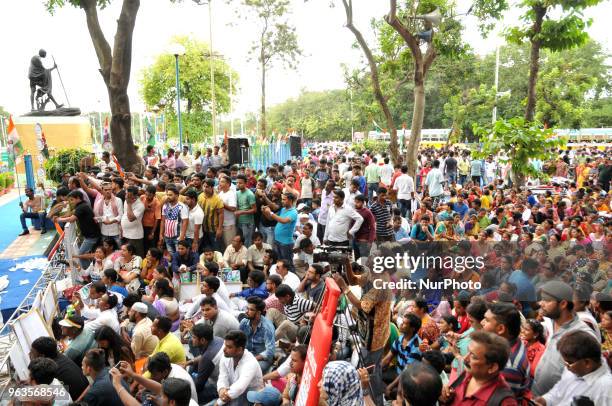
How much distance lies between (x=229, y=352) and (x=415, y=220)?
17.7 feet

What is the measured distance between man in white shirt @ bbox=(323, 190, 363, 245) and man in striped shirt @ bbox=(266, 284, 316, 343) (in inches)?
86.9

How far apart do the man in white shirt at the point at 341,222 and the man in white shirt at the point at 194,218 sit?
1.91 metres

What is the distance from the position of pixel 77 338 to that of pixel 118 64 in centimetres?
838

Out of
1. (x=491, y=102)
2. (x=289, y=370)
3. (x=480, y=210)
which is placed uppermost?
(x=491, y=102)

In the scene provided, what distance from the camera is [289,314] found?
563 cm

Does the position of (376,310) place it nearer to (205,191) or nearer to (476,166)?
(205,191)

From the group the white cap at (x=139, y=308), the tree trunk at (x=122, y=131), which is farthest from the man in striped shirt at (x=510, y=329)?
the tree trunk at (x=122, y=131)

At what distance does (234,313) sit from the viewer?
5883 millimetres

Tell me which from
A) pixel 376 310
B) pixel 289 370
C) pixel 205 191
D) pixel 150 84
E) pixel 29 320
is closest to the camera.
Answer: pixel 376 310

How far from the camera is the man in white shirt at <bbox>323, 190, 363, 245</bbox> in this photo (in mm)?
7711

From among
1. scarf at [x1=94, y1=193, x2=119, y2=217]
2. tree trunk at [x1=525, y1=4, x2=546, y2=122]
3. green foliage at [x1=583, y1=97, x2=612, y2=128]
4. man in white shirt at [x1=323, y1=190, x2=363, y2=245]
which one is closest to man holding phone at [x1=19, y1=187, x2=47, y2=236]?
scarf at [x1=94, y1=193, x2=119, y2=217]

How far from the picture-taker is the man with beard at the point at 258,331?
16.6 feet

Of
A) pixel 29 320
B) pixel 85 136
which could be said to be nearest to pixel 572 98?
pixel 85 136

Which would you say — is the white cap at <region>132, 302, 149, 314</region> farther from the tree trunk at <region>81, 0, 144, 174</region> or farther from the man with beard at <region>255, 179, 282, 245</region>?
the tree trunk at <region>81, 0, 144, 174</region>
